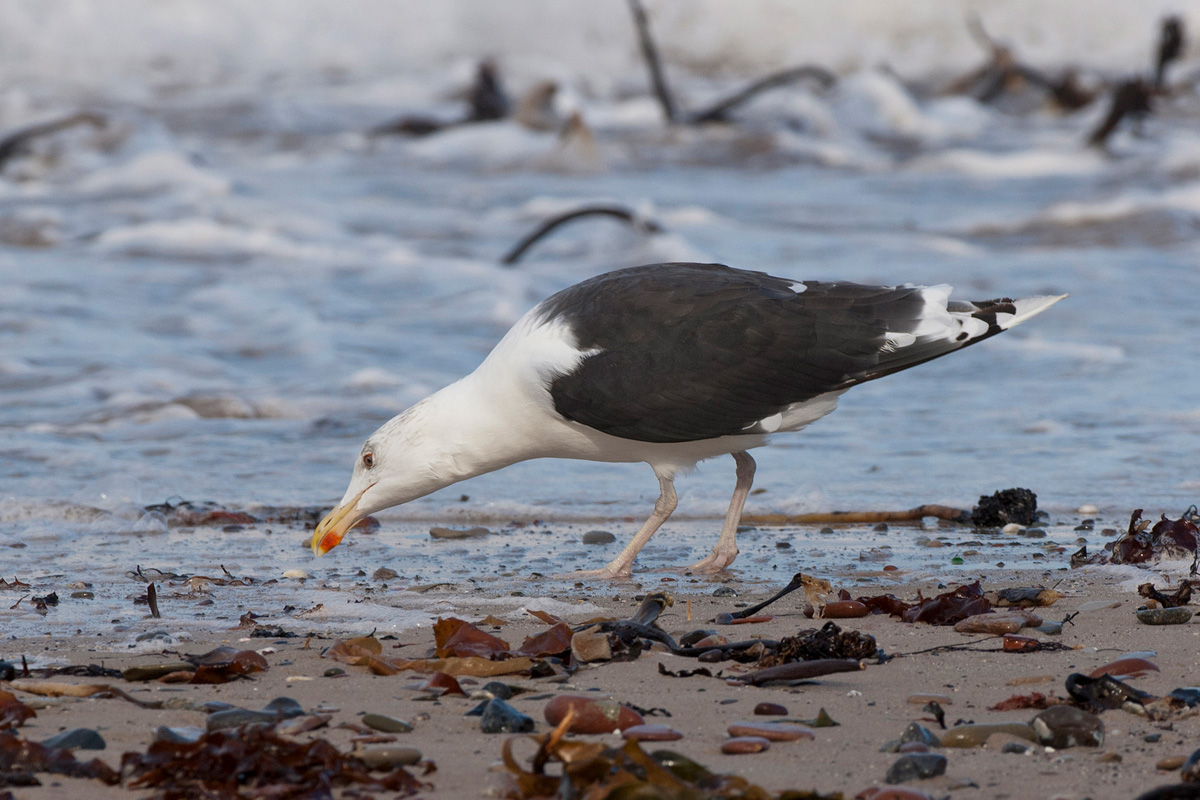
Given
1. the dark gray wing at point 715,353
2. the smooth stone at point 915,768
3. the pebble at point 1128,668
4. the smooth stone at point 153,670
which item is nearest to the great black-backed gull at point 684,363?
the dark gray wing at point 715,353

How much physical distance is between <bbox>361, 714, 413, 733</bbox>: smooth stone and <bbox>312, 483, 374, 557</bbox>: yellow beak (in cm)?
207

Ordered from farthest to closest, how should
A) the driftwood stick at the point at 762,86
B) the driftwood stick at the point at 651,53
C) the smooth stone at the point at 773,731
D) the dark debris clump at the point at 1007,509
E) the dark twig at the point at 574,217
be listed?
the driftwood stick at the point at 762,86, the driftwood stick at the point at 651,53, the dark twig at the point at 574,217, the dark debris clump at the point at 1007,509, the smooth stone at the point at 773,731

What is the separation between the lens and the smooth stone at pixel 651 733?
2818mm

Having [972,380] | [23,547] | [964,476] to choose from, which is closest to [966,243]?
[972,380]

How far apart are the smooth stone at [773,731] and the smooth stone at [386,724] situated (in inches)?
27.1

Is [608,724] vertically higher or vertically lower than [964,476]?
higher

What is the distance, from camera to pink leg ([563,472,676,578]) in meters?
4.90

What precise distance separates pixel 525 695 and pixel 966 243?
11.0 meters

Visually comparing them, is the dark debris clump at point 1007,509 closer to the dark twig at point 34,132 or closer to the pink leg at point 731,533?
the pink leg at point 731,533

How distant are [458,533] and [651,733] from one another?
2.94 m

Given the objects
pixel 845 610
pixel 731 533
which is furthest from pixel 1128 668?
pixel 731 533

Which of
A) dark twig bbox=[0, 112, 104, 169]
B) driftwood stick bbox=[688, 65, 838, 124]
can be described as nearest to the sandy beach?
dark twig bbox=[0, 112, 104, 169]

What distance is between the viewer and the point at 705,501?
6.36m

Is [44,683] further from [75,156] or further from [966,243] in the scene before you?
[75,156]
